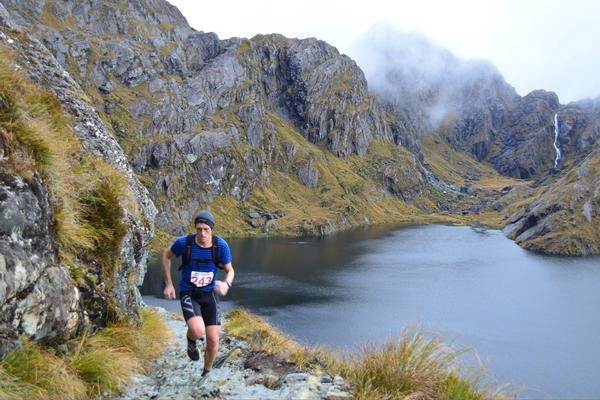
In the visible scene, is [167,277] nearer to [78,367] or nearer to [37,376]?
[78,367]

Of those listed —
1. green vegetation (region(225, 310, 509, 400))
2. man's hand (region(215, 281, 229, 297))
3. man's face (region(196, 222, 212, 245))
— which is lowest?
green vegetation (region(225, 310, 509, 400))

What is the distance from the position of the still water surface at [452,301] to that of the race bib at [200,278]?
431cm

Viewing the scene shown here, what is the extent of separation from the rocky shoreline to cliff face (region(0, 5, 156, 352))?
156cm

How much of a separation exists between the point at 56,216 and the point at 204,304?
10.2ft

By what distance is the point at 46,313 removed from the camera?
24.7 ft

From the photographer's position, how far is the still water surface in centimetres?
5303

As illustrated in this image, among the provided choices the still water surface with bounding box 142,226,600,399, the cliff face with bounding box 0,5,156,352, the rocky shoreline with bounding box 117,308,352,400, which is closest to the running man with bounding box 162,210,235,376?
the rocky shoreline with bounding box 117,308,352,400

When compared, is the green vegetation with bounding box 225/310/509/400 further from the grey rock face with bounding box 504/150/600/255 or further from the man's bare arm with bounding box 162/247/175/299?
the grey rock face with bounding box 504/150/600/255

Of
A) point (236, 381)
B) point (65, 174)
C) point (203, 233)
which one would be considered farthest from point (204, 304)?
point (65, 174)

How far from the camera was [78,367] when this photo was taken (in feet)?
24.7

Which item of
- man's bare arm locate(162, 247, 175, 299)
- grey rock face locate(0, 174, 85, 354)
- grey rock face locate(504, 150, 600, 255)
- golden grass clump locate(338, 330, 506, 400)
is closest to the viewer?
grey rock face locate(0, 174, 85, 354)

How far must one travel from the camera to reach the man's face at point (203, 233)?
29.0 ft

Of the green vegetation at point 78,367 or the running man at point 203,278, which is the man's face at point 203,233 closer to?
the running man at point 203,278

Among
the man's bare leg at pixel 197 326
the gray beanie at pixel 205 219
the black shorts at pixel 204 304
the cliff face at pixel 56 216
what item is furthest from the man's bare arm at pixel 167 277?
the cliff face at pixel 56 216
